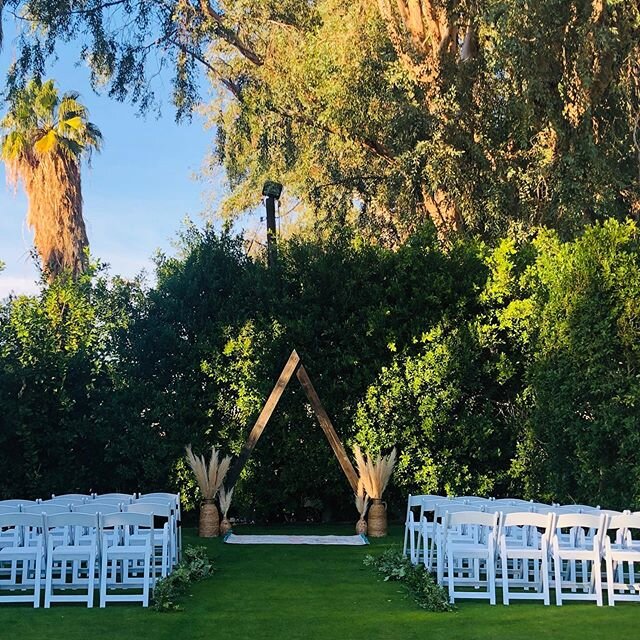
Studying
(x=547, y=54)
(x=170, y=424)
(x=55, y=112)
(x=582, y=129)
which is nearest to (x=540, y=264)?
(x=582, y=129)

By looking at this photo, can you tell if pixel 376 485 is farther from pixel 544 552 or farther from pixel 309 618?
pixel 309 618

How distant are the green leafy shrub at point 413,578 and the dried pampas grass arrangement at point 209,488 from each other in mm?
2772

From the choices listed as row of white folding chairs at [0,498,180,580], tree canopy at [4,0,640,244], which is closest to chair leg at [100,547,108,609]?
row of white folding chairs at [0,498,180,580]

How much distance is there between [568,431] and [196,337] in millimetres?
5583

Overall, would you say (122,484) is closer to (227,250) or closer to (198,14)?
(227,250)

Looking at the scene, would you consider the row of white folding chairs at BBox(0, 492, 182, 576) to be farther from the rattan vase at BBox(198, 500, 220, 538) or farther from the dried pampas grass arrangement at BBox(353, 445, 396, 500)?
the dried pampas grass arrangement at BBox(353, 445, 396, 500)

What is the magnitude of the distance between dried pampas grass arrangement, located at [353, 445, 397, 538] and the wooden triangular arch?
240mm

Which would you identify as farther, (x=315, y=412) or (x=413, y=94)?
(x=413, y=94)

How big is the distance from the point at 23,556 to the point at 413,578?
11.2 ft

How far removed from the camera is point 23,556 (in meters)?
7.13

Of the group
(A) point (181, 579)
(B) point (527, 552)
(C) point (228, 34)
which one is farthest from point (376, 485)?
(C) point (228, 34)

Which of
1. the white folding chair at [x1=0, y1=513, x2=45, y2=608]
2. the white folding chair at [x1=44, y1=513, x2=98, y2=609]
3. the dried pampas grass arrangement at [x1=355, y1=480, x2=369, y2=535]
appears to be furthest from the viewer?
the dried pampas grass arrangement at [x1=355, y1=480, x2=369, y2=535]

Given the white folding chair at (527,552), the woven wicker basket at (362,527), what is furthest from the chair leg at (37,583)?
the woven wicker basket at (362,527)

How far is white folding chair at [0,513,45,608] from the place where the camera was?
6.84 meters
